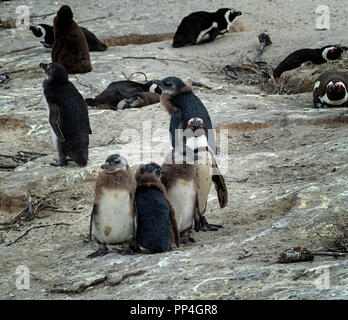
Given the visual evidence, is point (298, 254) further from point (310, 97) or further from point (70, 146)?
point (310, 97)

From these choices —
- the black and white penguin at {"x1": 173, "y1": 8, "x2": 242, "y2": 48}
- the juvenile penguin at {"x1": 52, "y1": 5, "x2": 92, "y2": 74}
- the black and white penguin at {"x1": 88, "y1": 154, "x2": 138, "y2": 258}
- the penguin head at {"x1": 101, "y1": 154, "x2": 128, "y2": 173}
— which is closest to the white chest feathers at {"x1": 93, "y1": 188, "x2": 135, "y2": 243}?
the black and white penguin at {"x1": 88, "y1": 154, "x2": 138, "y2": 258}

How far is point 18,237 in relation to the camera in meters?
5.80

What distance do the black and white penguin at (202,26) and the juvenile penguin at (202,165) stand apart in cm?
749

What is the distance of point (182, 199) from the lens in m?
5.18

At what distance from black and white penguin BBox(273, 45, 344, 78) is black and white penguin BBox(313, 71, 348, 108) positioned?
4.98ft

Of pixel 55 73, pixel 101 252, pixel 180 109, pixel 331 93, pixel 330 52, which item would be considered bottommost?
pixel 101 252

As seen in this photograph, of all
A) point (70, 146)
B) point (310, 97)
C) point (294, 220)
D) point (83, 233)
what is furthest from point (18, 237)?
point (310, 97)

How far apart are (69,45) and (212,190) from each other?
17.8ft

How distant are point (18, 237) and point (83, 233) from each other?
0.54 m

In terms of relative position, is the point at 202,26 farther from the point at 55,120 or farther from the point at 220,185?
the point at 220,185

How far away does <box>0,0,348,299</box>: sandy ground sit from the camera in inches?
163

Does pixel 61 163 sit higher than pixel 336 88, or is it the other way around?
pixel 336 88

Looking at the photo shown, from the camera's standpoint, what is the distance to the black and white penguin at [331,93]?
9.08m

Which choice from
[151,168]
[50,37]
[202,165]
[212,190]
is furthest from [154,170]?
[50,37]
